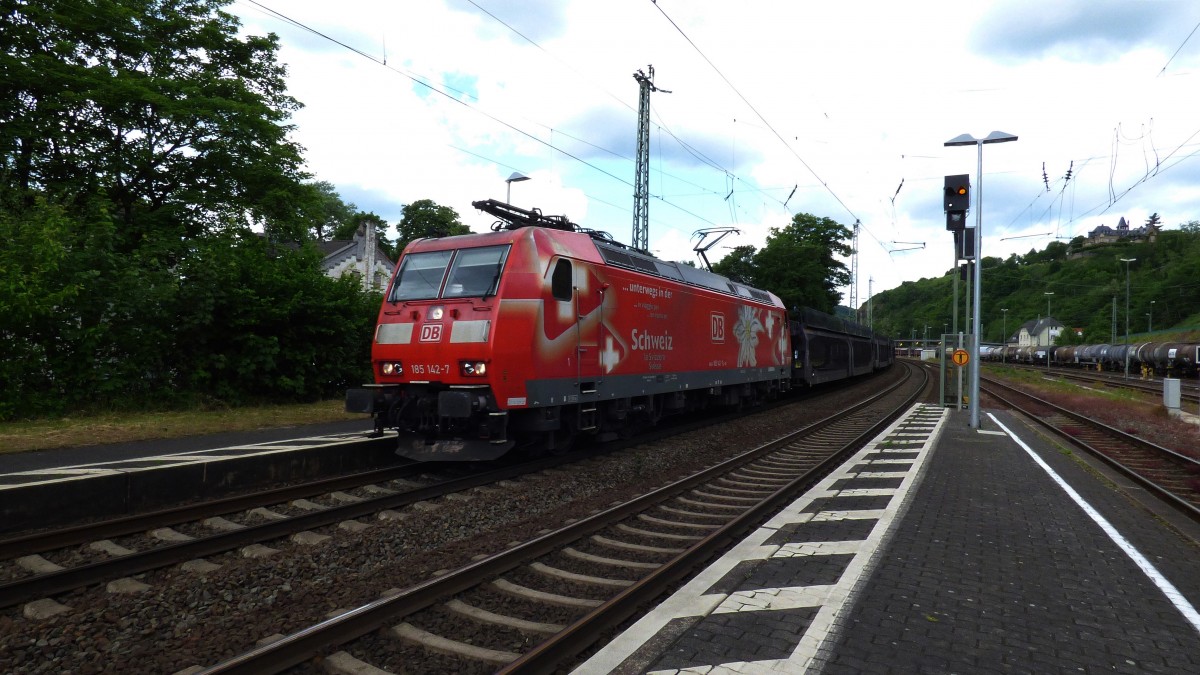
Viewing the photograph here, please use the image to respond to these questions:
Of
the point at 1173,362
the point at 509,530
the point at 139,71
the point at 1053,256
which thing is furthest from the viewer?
the point at 1053,256

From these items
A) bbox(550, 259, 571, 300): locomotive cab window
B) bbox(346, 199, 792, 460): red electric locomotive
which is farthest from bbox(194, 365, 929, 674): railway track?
bbox(550, 259, 571, 300): locomotive cab window

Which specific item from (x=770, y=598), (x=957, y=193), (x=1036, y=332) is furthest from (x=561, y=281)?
(x=1036, y=332)

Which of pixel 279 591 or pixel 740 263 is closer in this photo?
pixel 279 591

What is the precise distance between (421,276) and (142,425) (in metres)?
5.94

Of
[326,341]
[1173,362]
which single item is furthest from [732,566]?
[1173,362]

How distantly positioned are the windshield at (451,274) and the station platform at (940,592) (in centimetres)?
489

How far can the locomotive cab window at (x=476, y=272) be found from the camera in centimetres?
908

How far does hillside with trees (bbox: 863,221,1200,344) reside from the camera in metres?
73.9

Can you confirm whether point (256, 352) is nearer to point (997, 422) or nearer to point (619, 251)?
point (619, 251)

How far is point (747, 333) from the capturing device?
17.3 meters

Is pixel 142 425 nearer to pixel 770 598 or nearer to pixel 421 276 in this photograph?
pixel 421 276

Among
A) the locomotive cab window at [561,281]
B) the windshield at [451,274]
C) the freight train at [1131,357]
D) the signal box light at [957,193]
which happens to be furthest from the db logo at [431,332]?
the freight train at [1131,357]

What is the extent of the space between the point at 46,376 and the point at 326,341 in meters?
5.47

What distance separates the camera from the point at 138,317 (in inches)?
501
